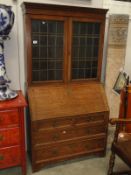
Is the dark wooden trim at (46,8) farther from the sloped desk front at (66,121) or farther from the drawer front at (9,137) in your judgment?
the drawer front at (9,137)

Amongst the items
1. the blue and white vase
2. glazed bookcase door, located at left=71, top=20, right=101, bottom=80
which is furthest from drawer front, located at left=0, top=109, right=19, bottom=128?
glazed bookcase door, located at left=71, top=20, right=101, bottom=80

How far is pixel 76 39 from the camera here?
2.26m

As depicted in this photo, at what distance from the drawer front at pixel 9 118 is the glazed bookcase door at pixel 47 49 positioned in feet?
1.50

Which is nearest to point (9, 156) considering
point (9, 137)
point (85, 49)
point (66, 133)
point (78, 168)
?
point (9, 137)

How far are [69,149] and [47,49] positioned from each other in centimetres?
118

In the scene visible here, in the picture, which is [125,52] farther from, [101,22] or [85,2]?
[85,2]

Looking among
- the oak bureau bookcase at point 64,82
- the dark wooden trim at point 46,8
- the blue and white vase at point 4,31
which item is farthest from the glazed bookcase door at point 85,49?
the blue and white vase at point 4,31

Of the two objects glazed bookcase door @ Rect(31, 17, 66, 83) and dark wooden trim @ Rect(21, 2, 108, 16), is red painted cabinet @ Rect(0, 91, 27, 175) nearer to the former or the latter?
glazed bookcase door @ Rect(31, 17, 66, 83)

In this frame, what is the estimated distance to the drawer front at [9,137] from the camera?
193 centimetres

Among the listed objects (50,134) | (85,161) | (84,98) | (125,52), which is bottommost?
(85,161)

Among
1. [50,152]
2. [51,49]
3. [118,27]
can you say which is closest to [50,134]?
[50,152]

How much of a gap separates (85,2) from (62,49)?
713mm

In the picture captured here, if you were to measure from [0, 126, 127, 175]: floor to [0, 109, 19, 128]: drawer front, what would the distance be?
2.24 ft

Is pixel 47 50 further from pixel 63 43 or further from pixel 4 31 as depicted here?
pixel 4 31
